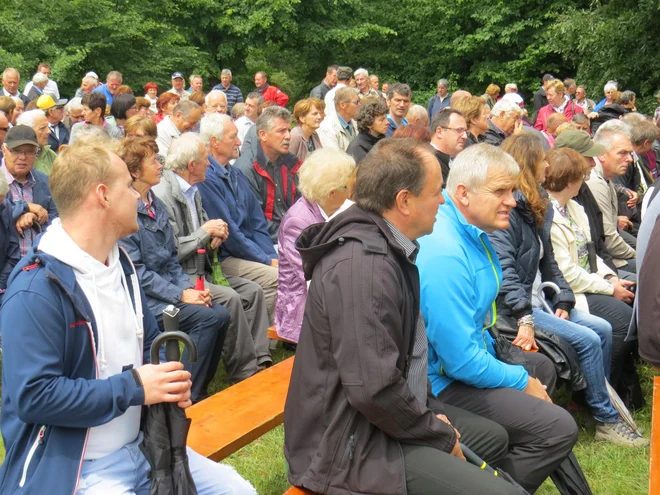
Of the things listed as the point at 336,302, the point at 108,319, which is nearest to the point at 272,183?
the point at 336,302

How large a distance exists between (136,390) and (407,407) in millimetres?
891

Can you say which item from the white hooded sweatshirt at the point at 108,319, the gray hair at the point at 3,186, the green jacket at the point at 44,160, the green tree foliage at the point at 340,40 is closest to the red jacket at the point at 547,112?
the green tree foliage at the point at 340,40

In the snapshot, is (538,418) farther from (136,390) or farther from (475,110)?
(475,110)

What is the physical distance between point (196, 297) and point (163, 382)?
2.47 m

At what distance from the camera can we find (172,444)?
7.91 feet

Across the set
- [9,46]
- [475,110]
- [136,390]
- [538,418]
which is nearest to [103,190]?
[136,390]

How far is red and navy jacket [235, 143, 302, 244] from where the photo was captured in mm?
6465

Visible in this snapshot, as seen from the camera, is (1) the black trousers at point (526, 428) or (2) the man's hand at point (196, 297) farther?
(2) the man's hand at point (196, 297)

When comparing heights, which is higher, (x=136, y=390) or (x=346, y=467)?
(x=136, y=390)

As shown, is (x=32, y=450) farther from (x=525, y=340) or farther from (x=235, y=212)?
(x=235, y=212)

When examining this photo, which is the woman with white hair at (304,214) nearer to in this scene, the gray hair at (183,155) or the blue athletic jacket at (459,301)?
the gray hair at (183,155)

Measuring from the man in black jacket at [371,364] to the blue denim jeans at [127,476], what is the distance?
0.29 metres

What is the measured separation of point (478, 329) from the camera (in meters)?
3.35

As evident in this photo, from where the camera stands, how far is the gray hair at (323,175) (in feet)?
15.4
